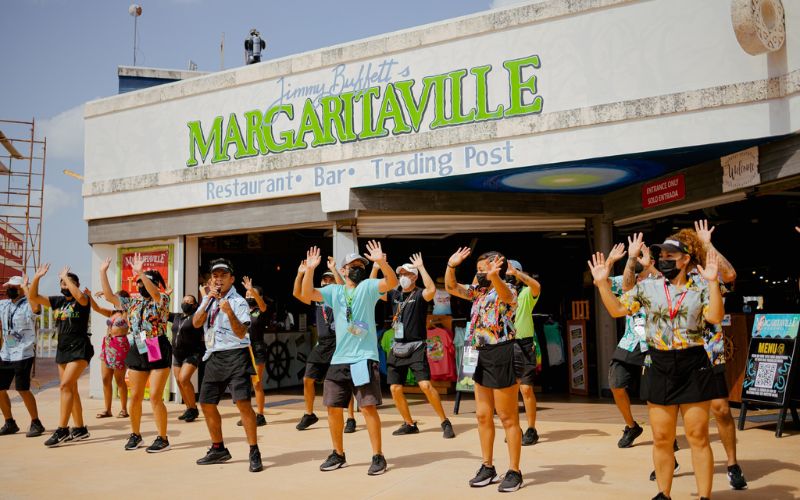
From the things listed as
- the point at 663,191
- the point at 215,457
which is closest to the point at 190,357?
the point at 215,457

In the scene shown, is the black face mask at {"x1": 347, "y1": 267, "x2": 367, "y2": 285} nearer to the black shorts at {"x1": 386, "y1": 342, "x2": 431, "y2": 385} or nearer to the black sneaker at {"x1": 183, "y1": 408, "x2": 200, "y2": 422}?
the black shorts at {"x1": 386, "y1": 342, "x2": 431, "y2": 385}

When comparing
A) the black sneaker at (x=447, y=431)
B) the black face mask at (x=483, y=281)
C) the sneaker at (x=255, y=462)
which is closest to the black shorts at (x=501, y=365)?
the black face mask at (x=483, y=281)

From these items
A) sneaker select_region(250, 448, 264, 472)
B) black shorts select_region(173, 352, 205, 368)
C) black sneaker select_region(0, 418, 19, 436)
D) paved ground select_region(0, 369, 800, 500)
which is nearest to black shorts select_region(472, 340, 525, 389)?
paved ground select_region(0, 369, 800, 500)

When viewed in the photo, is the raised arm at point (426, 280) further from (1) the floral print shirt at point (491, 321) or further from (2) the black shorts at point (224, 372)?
(2) the black shorts at point (224, 372)

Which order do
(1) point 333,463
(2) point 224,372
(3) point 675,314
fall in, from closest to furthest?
(3) point 675,314
(1) point 333,463
(2) point 224,372

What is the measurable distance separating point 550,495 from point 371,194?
6.58 metres

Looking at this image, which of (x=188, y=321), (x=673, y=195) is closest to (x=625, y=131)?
→ (x=673, y=195)

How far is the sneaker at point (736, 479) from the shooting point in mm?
5711

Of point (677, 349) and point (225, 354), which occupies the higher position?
point (677, 349)

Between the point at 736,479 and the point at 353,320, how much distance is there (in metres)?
3.41

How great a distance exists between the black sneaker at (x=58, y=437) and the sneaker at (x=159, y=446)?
1.30 meters

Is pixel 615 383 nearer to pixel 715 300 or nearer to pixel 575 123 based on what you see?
pixel 715 300

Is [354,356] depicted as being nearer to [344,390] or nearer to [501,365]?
[344,390]

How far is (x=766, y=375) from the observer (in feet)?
27.0
